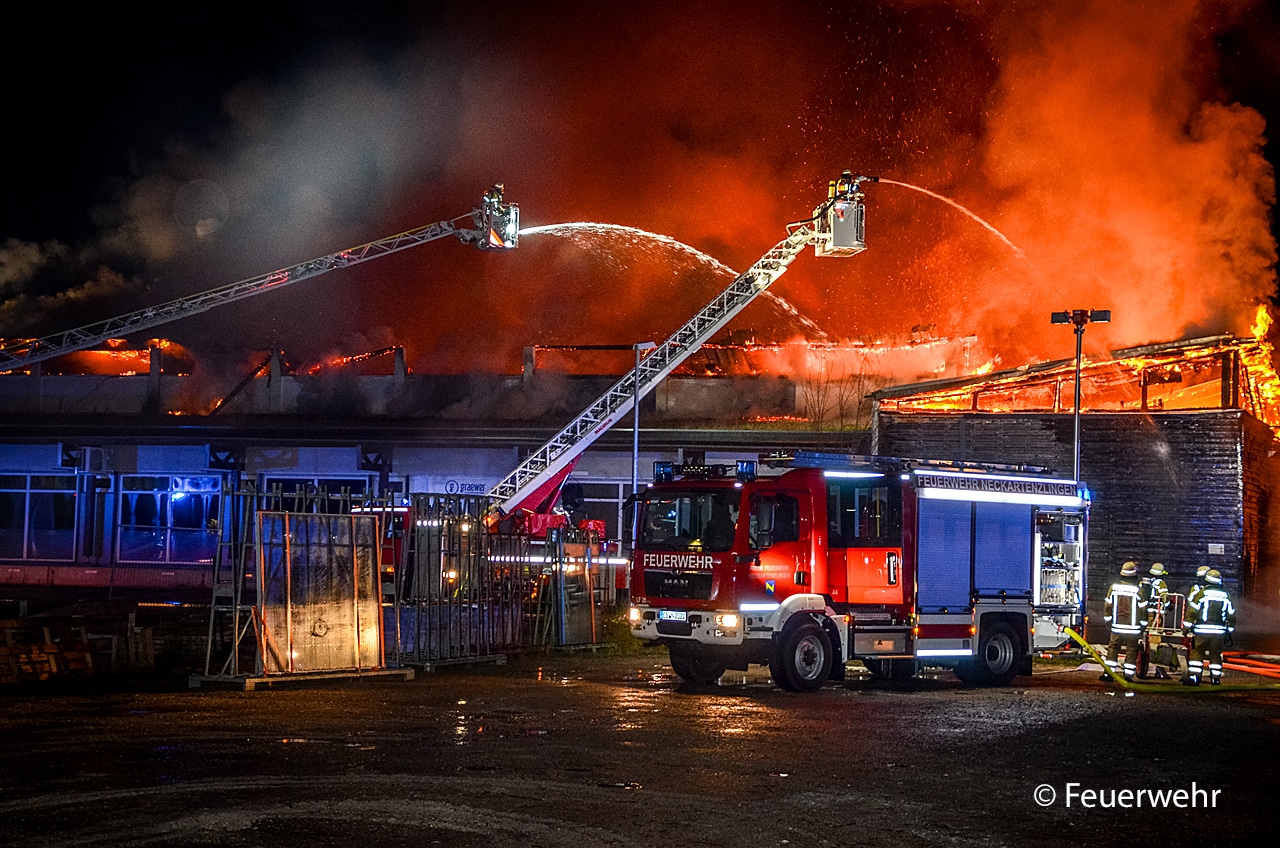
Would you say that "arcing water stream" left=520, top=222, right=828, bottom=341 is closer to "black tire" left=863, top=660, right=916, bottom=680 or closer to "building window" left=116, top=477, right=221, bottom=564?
"building window" left=116, top=477, right=221, bottom=564

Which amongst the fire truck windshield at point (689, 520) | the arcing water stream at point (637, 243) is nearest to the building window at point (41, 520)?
the arcing water stream at point (637, 243)

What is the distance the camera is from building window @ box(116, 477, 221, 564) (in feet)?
123

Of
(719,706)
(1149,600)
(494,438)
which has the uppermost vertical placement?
(494,438)

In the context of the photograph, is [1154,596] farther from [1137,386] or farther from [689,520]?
[1137,386]

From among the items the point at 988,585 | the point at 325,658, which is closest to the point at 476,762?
the point at 325,658

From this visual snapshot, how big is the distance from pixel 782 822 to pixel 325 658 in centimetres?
848

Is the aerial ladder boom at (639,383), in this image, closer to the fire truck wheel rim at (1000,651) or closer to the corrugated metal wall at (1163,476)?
the corrugated metal wall at (1163,476)

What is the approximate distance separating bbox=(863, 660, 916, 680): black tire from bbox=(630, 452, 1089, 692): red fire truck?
0.02 metres

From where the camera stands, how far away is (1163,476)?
2617 cm

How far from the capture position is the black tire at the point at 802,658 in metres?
14.7

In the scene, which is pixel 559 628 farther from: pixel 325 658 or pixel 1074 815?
pixel 1074 815

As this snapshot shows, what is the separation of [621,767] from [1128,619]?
9.48m

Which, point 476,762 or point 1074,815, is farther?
point 476,762

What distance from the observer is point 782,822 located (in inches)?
308
